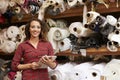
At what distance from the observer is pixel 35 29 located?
6.84 feet

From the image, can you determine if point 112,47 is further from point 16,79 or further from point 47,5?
point 16,79

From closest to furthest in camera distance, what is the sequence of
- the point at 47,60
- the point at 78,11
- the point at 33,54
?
the point at 47,60
the point at 33,54
the point at 78,11

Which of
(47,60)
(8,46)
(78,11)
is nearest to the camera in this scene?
(47,60)

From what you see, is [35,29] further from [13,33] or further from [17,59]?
[13,33]

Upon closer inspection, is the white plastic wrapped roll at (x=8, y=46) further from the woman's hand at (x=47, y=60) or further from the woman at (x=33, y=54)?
the woman's hand at (x=47, y=60)

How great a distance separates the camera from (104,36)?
2.08 m

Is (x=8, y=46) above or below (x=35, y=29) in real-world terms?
below

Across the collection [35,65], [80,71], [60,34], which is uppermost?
[60,34]

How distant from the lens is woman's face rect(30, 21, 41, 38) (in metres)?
2.09

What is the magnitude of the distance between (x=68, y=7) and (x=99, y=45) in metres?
0.45

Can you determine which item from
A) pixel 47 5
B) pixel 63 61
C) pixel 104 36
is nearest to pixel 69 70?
pixel 63 61

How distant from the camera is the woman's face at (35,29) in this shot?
6.84ft

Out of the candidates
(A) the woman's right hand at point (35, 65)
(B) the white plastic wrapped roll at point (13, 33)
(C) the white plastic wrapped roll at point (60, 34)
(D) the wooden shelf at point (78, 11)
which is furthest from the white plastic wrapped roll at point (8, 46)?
(A) the woman's right hand at point (35, 65)

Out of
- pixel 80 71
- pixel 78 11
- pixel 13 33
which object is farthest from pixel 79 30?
pixel 13 33
